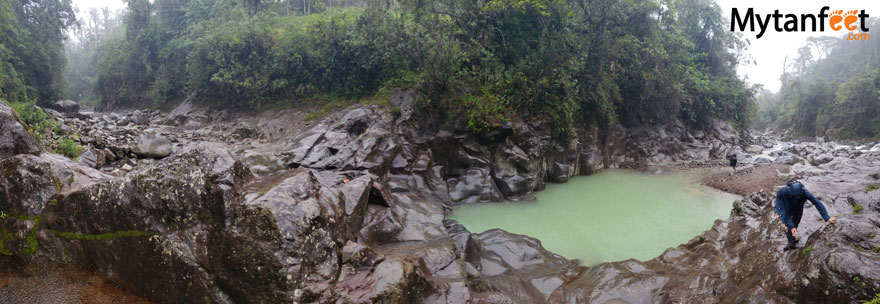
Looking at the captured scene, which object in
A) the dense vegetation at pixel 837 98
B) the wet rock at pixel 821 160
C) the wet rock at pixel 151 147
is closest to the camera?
the wet rock at pixel 151 147

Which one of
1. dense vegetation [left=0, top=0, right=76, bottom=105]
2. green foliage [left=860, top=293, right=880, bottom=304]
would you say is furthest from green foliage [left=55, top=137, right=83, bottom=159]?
dense vegetation [left=0, top=0, right=76, bottom=105]

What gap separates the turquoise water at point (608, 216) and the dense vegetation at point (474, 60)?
3386 mm

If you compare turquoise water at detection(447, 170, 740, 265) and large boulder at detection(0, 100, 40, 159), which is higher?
large boulder at detection(0, 100, 40, 159)

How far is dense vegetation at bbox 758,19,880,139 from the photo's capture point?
30344 mm

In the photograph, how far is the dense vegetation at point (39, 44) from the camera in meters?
21.7

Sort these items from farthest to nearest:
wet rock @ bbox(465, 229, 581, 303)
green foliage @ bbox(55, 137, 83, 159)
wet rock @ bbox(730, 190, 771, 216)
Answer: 1. wet rock @ bbox(730, 190, 771, 216)
2. green foliage @ bbox(55, 137, 83, 159)
3. wet rock @ bbox(465, 229, 581, 303)

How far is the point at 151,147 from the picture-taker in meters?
11.1

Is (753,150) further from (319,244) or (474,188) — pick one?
(319,244)

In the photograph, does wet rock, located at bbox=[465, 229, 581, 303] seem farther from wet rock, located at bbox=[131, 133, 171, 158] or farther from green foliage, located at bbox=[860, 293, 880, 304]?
wet rock, located at bbox=[131, 133, 171, 158]

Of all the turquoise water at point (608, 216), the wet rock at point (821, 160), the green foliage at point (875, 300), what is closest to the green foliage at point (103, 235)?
→ the turquoise water at point (608, 216)

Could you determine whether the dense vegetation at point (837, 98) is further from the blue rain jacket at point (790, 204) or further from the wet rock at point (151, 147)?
the wet rock at point (151, 147)

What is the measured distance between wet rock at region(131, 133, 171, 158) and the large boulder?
4081 millimetres

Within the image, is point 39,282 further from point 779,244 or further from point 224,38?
point 224,38

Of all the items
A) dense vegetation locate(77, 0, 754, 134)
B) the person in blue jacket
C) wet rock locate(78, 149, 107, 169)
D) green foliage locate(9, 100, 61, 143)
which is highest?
dense vegetation locate(77, 0, 754, 134)
